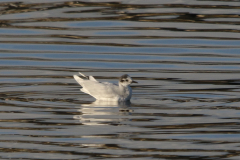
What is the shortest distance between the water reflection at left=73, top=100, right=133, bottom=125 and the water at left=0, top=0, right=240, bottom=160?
0.08 ft

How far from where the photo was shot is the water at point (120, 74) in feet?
41.0

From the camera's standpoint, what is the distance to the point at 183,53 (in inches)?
A: 897

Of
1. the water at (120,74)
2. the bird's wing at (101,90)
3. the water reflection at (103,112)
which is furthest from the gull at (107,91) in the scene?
the water at (120,74)

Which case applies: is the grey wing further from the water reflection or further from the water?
the water

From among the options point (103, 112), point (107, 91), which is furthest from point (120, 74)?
point (103, 112)

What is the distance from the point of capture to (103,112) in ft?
50.6

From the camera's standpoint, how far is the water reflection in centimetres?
1436

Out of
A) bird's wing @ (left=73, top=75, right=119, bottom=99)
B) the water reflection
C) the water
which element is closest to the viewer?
the water

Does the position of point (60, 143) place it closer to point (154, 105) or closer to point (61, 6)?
point (154, 105)

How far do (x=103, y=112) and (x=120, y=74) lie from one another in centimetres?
489

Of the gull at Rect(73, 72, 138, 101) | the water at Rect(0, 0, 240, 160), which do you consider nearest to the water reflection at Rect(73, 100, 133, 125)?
the water at Rect(0, 0, 240, 160)

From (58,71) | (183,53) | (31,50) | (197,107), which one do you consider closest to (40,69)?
(58,71)

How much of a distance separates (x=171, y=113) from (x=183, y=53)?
26.0 ft

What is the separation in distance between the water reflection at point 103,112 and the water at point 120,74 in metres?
0.02
